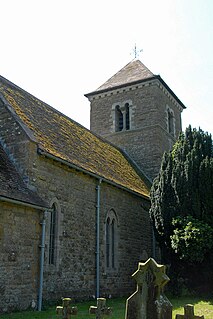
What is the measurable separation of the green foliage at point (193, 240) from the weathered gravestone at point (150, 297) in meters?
9.47

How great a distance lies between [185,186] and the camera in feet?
55.8

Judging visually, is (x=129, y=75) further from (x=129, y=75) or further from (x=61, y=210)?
(x=61, y=210)

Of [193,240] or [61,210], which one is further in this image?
[193,240]

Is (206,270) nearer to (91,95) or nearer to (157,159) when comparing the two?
(157,159)

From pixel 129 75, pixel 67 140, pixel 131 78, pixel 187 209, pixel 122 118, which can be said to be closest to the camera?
pixel 187 209

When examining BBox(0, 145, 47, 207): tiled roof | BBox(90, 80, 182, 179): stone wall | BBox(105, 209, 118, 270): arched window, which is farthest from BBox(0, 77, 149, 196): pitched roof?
BBox(90, 80, 182, 179): stone wall

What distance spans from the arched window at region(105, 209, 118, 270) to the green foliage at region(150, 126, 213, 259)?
188cm

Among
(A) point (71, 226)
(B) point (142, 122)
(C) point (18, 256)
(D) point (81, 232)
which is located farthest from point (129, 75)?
(C) point (18, 256)

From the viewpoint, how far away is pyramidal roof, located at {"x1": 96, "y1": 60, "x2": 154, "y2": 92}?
28.4 metres

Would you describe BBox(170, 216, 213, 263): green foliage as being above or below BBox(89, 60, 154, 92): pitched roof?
below

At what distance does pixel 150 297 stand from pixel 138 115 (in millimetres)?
22079

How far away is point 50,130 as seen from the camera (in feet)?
55.2

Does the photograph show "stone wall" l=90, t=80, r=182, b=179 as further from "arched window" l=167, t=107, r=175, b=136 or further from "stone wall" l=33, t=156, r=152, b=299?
"stone wall" l=33, t=156, r=152, b=299

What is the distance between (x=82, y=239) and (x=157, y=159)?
11516 millimetres
